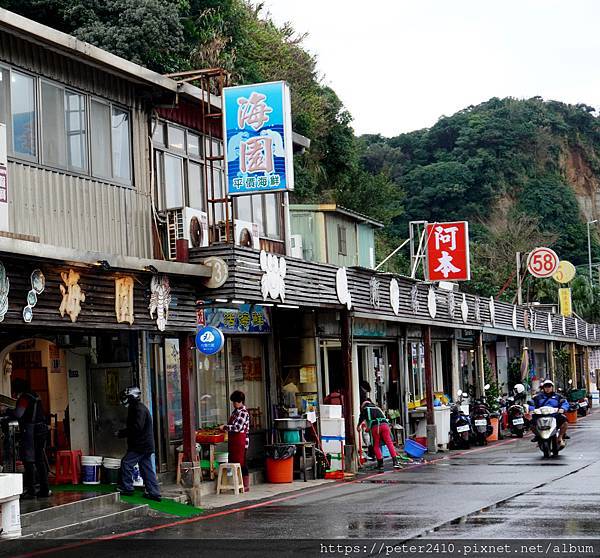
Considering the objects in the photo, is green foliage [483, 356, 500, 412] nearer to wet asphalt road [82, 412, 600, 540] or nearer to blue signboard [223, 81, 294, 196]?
wet asphalt road [82, 412, 600, 540]

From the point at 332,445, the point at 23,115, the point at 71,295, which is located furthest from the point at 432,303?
the point at 71,295

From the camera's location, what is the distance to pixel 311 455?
63.9 ft

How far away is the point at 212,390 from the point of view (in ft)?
61.6

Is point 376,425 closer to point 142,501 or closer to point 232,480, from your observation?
point 232,480

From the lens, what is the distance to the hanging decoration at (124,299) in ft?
44.4

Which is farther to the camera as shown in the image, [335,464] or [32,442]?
[335,464]

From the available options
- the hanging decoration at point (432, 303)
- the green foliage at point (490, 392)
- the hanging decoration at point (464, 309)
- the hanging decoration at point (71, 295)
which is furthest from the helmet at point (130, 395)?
the green foliage at point (490, 392)

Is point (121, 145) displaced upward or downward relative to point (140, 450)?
upward

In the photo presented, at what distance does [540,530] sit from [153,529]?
15.1ft

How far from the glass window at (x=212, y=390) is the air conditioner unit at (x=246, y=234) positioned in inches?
81.9

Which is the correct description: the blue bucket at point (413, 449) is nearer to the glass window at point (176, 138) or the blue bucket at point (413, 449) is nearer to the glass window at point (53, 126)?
the glass window at point (176, 138)

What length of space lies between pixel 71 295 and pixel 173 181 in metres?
5.11

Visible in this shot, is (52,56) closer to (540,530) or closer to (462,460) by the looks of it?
(540,530)

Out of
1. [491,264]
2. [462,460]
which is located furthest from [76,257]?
[491,264]
